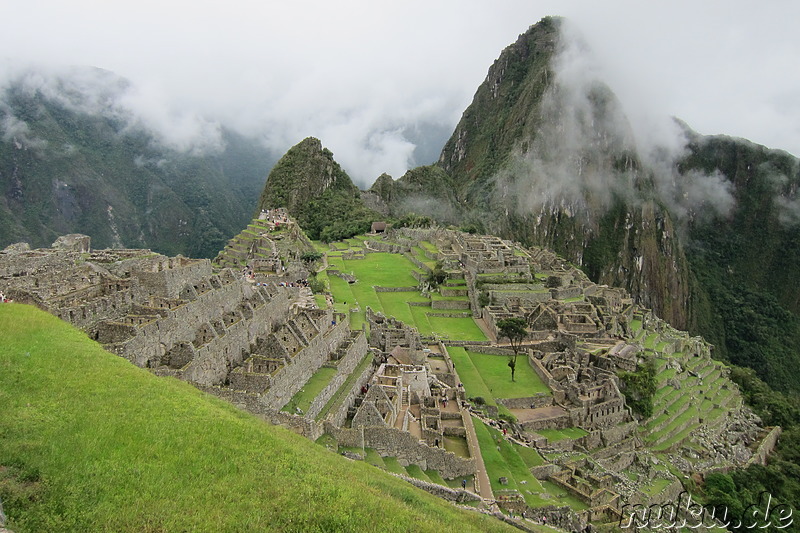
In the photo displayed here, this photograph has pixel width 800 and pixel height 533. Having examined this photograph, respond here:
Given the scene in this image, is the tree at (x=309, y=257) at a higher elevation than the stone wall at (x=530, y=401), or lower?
higher

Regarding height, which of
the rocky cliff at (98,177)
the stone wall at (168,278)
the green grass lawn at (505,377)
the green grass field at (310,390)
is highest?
the rocky cliff at (98,177)

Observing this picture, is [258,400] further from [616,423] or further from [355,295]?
[355,295]

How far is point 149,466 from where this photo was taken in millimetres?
10039

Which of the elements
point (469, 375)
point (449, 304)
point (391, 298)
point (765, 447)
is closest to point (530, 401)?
point (469, 375)

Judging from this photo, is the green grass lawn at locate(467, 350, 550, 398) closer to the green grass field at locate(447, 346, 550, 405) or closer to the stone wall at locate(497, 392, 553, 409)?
the green grass field at locate(447, 346, 550, 405)

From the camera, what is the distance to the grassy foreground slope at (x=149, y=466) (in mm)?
8859

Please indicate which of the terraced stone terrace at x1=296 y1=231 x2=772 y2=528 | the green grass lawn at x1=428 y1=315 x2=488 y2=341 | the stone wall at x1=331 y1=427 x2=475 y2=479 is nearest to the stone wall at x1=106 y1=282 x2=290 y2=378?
the stone wall at x1=331 y1=427 x2=475 y2=479

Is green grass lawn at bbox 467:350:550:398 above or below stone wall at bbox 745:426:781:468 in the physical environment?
above

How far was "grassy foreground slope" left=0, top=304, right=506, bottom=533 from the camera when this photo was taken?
8859mm

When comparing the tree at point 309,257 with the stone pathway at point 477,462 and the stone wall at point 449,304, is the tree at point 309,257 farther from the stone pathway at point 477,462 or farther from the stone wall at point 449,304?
the stone pathway at point 477,462

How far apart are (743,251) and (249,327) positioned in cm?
20473

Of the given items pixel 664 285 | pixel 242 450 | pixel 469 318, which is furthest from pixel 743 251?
pixel 242 450

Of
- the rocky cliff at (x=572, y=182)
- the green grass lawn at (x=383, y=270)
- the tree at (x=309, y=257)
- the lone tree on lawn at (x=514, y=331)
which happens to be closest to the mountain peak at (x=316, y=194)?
the green grass lawn at (x=383, y=270)

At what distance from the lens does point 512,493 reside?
69.0ft
